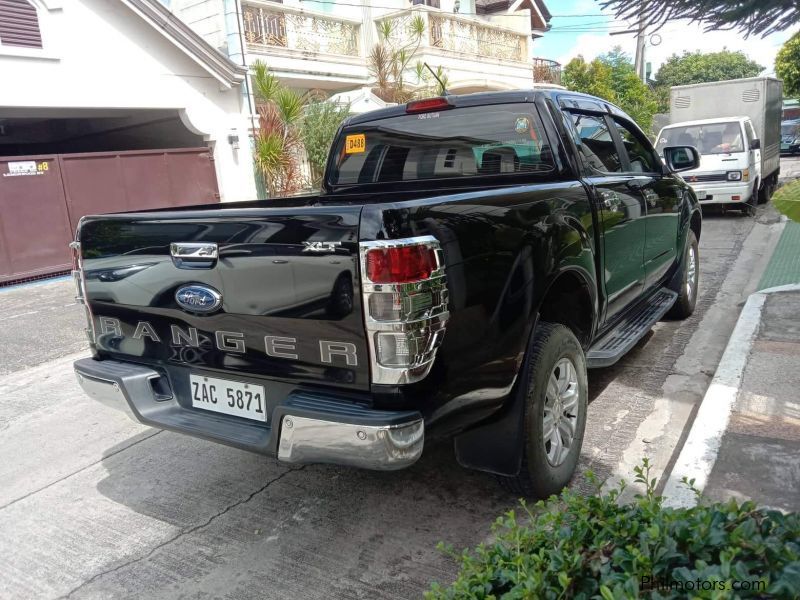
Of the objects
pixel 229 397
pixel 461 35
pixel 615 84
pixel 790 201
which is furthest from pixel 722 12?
pixel 615 84

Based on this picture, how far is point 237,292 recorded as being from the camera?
2719 millimetres

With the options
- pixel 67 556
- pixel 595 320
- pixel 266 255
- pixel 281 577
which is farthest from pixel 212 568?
pixel 595 320

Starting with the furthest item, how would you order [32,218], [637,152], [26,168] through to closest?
[32,218], [26,168], [637,152]

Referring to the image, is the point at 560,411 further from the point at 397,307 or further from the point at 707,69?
the point at 707,69

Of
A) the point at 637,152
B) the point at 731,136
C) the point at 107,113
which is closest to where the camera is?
the point at 637,152

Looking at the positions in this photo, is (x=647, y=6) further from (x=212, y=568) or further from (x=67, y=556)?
(x=67, y=556)

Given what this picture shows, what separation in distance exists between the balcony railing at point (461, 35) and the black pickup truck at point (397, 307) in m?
15.0

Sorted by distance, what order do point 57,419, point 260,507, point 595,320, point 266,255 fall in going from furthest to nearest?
point 57,419
point 595,320
point 260,507
point 266,255

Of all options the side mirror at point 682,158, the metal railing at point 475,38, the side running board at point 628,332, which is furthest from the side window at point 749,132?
the side running board at point 628,332

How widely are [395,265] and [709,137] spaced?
12957 mm

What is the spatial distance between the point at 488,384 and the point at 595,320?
4.04 feet

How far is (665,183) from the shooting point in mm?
5219

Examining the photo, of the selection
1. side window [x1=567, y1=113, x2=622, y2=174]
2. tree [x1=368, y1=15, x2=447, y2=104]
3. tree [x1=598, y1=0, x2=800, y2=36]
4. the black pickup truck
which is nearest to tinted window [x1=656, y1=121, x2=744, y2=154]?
tree [x1=368, y1=15, x2=447, y2=104]

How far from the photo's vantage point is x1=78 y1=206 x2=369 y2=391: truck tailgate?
8.12ft
